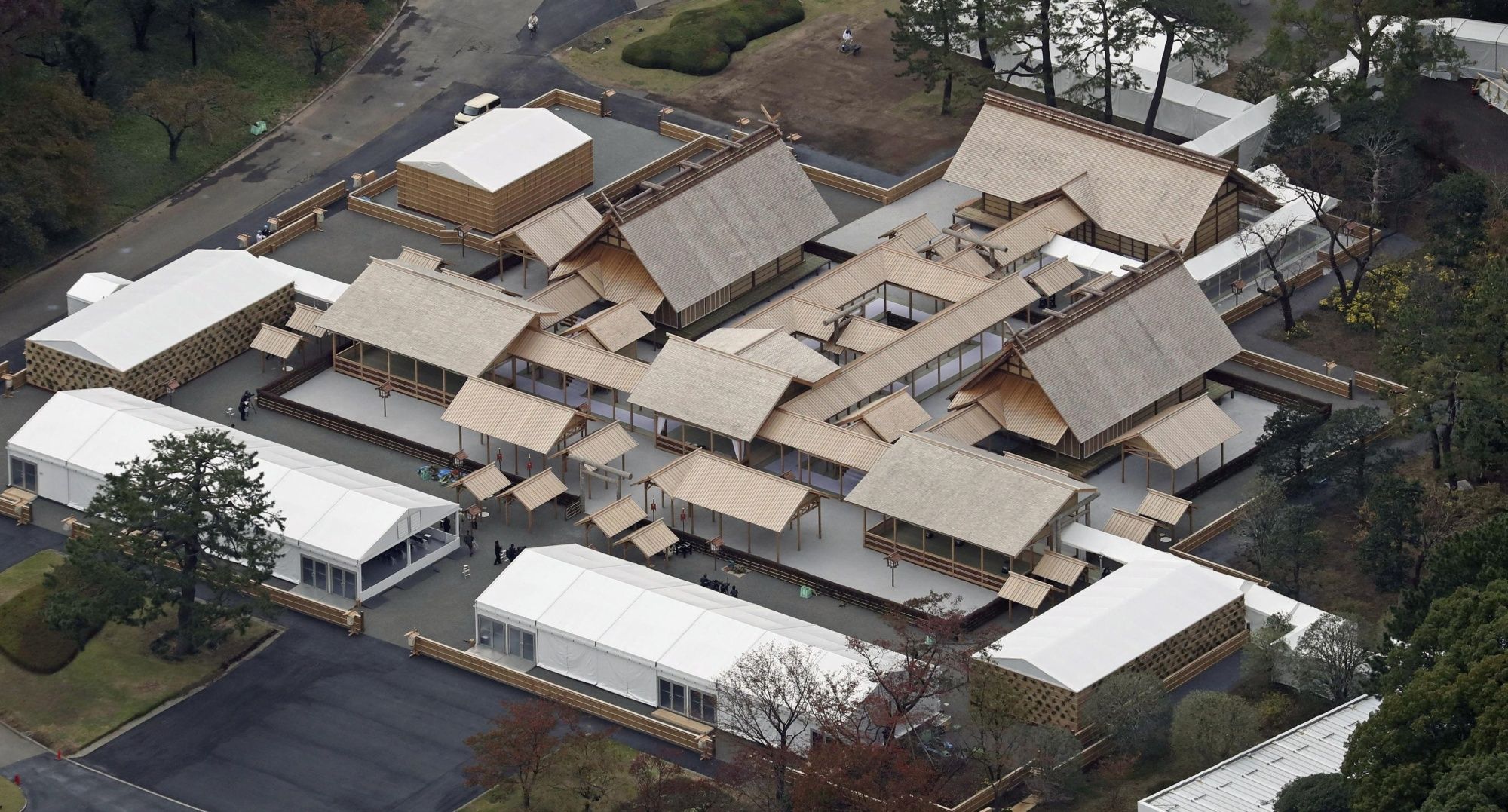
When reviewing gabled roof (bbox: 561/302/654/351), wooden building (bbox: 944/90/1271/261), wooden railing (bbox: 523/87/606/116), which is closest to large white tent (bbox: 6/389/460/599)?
gabled roof (bbox: 561/302/654/351)

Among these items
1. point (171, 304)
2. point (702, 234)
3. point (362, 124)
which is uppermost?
point (362, 124)

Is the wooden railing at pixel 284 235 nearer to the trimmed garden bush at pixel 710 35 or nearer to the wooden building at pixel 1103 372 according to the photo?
the trimmed garden bush at pixel 710 35

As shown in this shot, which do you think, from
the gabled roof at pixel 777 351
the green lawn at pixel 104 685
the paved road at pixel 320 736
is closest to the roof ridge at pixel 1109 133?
the gabled roof at pixel 777 351

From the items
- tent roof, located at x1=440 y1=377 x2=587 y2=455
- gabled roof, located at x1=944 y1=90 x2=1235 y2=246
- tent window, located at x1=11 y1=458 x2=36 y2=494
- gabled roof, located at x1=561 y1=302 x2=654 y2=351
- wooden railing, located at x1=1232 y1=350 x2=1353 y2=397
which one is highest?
gabled roof, located at x1=944 y1=90 x2=1235 y2=246

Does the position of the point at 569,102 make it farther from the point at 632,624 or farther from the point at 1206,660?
the point at 1206,660

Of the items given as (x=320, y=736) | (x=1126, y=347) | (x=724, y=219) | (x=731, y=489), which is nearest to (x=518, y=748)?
(x=320, y=736)

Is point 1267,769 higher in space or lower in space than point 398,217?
lower

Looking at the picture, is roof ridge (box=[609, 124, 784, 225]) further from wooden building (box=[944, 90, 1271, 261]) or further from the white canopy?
the white canopy
